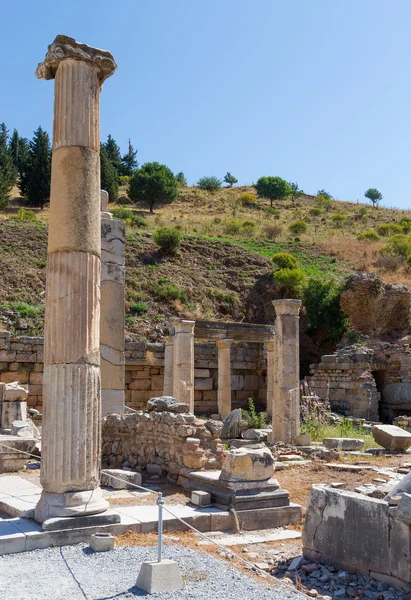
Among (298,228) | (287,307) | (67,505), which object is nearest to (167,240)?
(298,228)

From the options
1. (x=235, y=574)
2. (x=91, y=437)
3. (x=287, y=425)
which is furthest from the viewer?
(x=287, y=425)

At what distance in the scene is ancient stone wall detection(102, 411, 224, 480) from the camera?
9.25 m

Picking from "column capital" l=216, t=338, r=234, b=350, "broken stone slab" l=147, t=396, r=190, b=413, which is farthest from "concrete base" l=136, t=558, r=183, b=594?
"column capital" l=216, t=338, r=234, b=350

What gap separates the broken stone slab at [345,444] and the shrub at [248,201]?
4648 centimetres

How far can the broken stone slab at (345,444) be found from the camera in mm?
14383

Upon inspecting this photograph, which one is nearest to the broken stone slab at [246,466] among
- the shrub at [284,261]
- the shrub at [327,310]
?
the shrub at [327,310]

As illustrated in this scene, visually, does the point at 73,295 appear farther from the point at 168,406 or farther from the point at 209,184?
the point at 209,184

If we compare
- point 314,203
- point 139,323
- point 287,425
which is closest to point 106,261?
point 287,425

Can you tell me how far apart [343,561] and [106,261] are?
23.9 feet

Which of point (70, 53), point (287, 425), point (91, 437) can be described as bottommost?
point (287, 425)

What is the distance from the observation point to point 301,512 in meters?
8.14

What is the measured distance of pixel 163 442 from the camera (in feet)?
32.9

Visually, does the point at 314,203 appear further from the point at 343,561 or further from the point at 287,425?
the point at 343,561

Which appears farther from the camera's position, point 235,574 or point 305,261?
point 305,261
